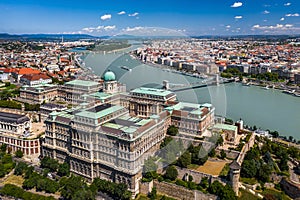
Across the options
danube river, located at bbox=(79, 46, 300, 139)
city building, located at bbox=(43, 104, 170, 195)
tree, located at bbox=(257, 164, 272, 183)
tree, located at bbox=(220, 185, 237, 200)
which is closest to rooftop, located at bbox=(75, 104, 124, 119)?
city building, located at bbox=(43, 104, 170, 195)

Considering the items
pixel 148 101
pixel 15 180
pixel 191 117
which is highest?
pixel 148 101

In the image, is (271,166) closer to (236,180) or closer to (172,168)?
(236,180)

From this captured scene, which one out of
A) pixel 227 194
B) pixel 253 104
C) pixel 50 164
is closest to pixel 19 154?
pixel 50 164

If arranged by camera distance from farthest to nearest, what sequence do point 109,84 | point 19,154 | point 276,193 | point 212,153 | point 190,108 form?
point 109,84 → point 190,108 → point 19,154 → point 212,153 → point 276,193

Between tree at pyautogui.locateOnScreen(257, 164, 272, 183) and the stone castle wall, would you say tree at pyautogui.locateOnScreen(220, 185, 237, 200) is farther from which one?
tree at pyautogui.locateOnScreen(257, 164, 272, 183)

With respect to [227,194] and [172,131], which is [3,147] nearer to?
[172,131]

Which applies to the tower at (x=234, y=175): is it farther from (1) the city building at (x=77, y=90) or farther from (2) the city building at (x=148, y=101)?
(1) the city building at (x=77, y=90)

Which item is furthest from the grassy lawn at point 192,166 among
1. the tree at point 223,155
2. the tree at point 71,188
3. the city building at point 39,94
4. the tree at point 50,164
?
the city building at point 39,94
